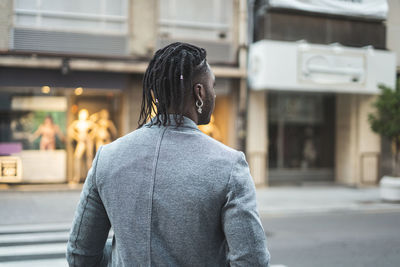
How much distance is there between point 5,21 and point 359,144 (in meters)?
11.9

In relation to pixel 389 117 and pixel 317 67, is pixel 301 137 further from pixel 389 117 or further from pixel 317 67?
pixel 389 117

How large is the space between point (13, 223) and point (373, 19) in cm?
1298

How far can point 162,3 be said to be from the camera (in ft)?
45.6

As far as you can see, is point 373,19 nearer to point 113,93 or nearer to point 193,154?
point 113,93

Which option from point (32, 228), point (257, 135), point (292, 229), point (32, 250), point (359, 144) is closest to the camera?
point (32, 250)

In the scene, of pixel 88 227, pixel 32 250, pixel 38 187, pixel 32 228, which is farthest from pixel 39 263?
pixel 38 187

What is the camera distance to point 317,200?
12.6 m

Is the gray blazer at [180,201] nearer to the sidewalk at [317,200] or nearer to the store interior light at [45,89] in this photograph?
the sidewalk at [317,200]

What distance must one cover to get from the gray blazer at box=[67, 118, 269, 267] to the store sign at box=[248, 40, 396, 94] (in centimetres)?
1244

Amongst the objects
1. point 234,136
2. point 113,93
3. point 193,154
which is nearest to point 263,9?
point 234,136

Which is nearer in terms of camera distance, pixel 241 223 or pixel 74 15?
pixel 241 223

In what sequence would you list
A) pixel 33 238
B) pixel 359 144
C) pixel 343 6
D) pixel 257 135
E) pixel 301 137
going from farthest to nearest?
1. pixel 301 137
2. pixel 359 144
3. pixel 343 6
4. pixel 257 135
5. pixel 33 238

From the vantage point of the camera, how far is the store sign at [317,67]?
45.4ft

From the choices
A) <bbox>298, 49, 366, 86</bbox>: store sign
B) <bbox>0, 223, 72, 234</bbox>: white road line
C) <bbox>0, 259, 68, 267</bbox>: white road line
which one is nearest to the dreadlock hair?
<bbox>0, 259, 68, 267</bbox>: white road line
